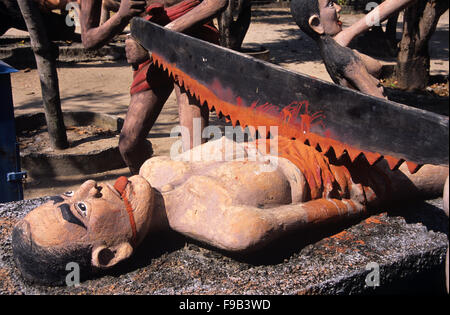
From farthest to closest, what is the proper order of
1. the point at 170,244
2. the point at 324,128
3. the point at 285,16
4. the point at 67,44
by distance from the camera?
the point at 285,16
the point at 67,44
the point at 170,244
the point at 324,128

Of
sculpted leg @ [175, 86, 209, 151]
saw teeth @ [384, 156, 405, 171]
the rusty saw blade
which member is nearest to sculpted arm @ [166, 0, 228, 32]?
the rusty saw blade

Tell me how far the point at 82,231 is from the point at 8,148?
173 cm

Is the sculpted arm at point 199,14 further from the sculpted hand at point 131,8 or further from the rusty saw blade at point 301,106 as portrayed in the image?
the sculpted hand at point 131,8

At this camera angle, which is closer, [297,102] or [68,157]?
[297,102]

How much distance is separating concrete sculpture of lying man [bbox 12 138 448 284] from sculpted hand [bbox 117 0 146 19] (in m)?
1.10

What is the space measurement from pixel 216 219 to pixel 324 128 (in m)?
0.69

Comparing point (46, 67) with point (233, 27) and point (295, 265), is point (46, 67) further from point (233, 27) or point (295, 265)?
point (233, 27)

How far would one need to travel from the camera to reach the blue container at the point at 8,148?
11.2 ft

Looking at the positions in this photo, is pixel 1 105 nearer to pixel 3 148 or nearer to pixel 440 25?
pixel 3 148

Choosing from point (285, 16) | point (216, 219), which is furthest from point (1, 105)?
point (285, 16)

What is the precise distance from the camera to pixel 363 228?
270cm

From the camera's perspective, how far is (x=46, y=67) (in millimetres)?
4883

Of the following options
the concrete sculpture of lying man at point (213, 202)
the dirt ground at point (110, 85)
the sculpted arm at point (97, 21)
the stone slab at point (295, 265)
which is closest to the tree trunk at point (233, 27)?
the dirt ground at point (110, 85)

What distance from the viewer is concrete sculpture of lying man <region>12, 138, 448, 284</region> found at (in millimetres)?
2168
